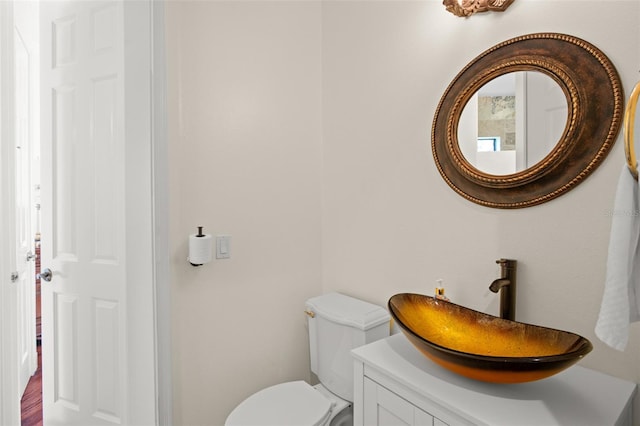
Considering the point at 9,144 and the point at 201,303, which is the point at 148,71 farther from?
the point at 201,303

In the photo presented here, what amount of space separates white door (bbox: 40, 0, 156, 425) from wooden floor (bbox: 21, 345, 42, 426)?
470 mm

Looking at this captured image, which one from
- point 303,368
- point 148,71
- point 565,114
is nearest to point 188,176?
point 148,71

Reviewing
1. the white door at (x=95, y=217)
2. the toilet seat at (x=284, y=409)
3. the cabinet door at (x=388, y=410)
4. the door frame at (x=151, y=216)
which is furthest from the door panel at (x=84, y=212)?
the cabinet door at (x=388, y=410)

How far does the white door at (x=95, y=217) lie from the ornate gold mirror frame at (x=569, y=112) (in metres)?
1.30

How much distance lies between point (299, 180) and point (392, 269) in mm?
706

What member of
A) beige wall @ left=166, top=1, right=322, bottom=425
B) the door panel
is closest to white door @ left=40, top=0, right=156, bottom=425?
the door panel

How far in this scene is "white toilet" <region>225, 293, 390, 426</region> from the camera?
1417 millimetres

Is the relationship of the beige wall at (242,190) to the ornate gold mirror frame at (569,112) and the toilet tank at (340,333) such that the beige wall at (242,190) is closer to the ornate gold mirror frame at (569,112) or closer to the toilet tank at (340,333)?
the toilet tank at (340,333)

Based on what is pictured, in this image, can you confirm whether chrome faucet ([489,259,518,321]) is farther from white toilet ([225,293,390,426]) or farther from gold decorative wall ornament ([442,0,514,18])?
gold decorative wall ornament ([442,0,514,18])

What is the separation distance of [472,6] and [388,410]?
1.42m

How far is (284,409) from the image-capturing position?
146cm

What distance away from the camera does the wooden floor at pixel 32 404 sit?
6.69 ft

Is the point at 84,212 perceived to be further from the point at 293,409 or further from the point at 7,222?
the point at 293,409

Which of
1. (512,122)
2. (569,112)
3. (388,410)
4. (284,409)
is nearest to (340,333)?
(284,409)
